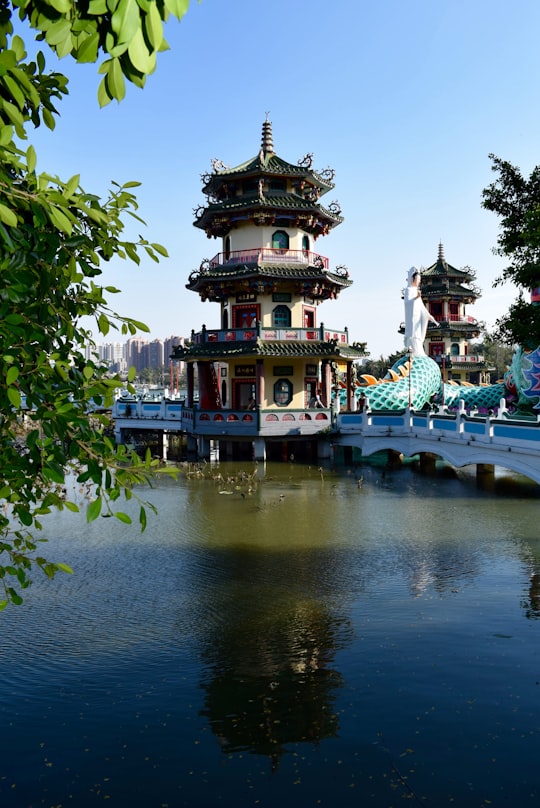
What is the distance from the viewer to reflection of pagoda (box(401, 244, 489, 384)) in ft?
185

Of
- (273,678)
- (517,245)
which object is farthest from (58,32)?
(517,245)

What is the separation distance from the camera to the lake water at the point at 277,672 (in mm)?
5742

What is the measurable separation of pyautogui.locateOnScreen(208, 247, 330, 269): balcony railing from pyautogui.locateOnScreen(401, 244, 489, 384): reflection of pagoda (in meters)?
28.4

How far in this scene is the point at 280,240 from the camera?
98.5 feet

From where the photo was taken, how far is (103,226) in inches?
143

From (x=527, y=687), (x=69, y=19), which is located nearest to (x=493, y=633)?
(x=527, y=687)

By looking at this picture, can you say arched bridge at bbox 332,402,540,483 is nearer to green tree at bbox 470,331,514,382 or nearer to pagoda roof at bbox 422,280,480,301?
pagoda roof at bbox 422,280,480,301

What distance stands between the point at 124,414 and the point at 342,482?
1744 centimetres

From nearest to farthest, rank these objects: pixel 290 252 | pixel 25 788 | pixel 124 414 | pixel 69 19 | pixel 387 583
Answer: pixel 69 19, pixel 25 788, pixel 387 583, pixel 290 252, pixel 124 414

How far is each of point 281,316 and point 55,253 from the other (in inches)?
1043

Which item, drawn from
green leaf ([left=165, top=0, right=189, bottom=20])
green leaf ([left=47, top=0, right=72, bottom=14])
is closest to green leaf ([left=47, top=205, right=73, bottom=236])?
green leaf ([left=47, top=0, right=72, bottom=14])

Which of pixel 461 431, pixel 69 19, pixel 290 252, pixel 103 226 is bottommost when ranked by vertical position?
pixel 461 431

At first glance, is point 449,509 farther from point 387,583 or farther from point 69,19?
point 69,19

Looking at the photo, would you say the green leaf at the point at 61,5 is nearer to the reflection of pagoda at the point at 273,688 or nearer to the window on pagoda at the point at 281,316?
the reflection of pagoda at the point at 273,688
